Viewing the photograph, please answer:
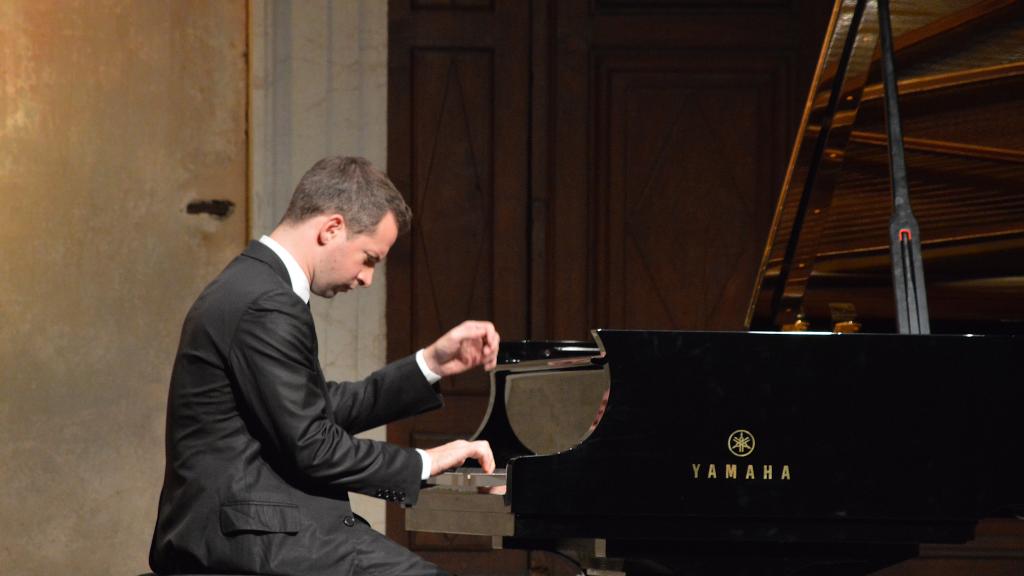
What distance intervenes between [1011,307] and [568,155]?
207 centimetres

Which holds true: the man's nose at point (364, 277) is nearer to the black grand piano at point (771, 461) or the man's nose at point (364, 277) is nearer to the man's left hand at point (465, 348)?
the man's left hand at point (465, 348)

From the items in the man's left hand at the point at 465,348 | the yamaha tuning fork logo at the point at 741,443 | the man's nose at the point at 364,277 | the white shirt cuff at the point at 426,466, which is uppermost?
the man's nose at the point at 364,277

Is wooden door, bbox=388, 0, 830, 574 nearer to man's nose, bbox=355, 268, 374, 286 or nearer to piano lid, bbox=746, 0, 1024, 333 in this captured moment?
piano lid, bbox=746, 0, 1024, 333

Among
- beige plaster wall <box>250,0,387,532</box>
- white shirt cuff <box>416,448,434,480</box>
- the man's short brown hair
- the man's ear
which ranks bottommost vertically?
white shirt cuff <box>416,448,434,480</box>

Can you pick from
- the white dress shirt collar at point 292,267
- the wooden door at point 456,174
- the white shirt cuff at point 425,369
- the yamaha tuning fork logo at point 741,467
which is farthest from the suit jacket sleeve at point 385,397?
the wooden door at point 456,174

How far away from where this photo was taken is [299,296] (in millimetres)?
2311

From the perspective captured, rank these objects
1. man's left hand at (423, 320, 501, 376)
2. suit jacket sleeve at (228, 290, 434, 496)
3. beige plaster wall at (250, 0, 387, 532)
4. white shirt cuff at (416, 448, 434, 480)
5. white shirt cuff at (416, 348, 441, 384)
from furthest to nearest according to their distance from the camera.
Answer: beige plaster wall at (250, 0, 387, 532) < white shirt cuff at (416, 348, 441, 384) < man's left hand at (423, 320, 501, 376) < white shirt cuff at (416, 448, 434, 480) < suit jacket sleeve at (228, 290, 434, 496)

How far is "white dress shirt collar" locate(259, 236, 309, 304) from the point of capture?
2.34 metres

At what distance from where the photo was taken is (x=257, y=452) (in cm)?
225

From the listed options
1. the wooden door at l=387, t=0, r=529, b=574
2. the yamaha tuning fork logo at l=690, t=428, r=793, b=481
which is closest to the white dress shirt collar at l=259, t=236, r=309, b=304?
the yamaha tuning fork logo at l=690, t=428, r=793, b=481

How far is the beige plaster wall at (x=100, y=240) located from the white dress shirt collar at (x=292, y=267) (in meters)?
2.65

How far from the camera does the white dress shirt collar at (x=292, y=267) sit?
234 cm

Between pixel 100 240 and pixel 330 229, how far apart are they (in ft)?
9.24

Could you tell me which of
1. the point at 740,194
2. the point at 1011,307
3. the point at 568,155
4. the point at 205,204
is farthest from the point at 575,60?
the point at 1011,307
